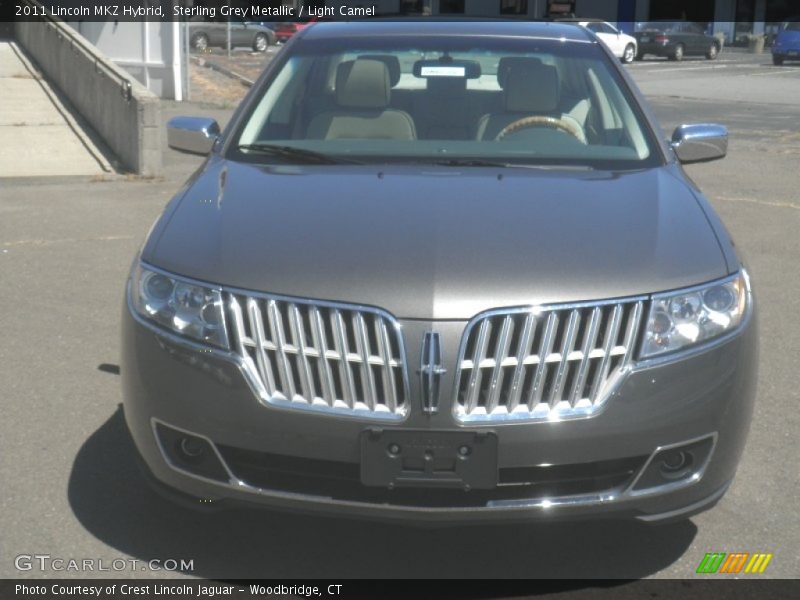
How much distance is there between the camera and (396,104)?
515cm

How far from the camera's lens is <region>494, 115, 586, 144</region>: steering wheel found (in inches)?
195

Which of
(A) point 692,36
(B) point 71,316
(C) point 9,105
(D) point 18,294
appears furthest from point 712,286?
(A) point 692,36

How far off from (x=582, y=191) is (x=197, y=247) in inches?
51.2

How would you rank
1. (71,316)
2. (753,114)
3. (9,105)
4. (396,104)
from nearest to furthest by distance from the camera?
(396,104)
(71,316)
(9,105)
(753,114)

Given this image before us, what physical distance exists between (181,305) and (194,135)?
1.84 m

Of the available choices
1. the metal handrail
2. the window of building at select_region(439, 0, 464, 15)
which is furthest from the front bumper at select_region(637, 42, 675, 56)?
the metal handrail

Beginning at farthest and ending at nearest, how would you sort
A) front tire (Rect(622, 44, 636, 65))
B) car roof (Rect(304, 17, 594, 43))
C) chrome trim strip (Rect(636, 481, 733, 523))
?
front tire (Rect(622, 44, 636, 65)) < car roof (Rect(304, 17, 594, 43)) < chrome trim strip (Rect(636, 481, 733, 523))

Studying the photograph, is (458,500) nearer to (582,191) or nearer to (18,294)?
(582,191)

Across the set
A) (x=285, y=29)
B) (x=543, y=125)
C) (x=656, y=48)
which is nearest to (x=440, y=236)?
(x=543, y=125)

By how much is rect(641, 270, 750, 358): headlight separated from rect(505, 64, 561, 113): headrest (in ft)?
5.54

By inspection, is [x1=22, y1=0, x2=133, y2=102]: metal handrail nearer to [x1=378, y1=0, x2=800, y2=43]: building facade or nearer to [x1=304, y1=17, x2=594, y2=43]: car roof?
[x1=304, y1=17, x2=594, y2=43]: car roof

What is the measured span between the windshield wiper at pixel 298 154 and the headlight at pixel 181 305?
1019 mm

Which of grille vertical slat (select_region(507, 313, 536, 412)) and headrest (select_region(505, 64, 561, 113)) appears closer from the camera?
grille vertical slat (select_region(507, 313, 536, 412))

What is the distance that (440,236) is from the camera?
3.65m
